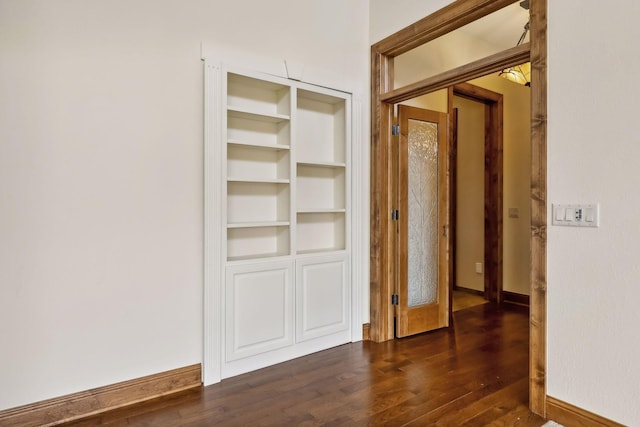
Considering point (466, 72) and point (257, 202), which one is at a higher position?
point (466, 72)

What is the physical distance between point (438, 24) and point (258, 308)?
7.94 feet

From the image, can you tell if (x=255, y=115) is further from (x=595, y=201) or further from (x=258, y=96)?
(x=595, y=201)

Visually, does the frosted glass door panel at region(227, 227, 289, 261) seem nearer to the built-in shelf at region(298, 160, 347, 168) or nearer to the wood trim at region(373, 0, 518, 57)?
the built-in shelf at region(298, 160, 347, 168)

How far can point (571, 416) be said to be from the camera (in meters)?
1.91

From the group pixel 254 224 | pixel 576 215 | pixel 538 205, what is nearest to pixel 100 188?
pixel 254 224

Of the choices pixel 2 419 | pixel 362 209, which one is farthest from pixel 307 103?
pixel 2 419

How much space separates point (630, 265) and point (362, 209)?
1.86 meters

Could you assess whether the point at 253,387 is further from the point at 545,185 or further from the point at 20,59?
the point at 20,59

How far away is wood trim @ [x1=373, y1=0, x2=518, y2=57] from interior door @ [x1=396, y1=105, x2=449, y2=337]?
1.67 ft

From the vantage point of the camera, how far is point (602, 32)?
180cm

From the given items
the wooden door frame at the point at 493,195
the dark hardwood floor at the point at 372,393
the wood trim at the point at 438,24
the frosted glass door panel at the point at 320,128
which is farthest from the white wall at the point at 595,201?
the wooden door frame at the point at 493,195

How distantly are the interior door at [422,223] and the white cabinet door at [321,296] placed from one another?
52 cm

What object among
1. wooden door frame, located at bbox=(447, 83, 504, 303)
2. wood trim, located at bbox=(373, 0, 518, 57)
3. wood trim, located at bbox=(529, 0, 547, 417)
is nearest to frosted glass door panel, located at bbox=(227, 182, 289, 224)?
wood trim, located at bbox=(373, 0, 518, 57)

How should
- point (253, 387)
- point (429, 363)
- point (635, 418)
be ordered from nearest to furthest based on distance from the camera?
point (635, 418), point (253, 387), point (429, 363)
